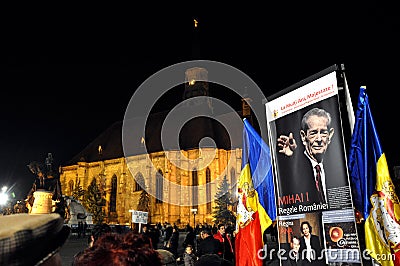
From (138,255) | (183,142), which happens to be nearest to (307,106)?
(138,255)

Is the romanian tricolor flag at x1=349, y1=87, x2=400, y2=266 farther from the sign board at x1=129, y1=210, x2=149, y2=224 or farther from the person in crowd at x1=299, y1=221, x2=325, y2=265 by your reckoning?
the sign board at x1=129, y1=210, x2=149, y2=224

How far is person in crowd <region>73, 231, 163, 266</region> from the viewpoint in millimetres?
1523

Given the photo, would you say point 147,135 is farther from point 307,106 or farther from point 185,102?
point 307,106

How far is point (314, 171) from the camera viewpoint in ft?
14.0

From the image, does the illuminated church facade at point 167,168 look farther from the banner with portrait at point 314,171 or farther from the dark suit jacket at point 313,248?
the dark suit jacket at point 313,248

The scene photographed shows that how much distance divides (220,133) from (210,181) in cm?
1122

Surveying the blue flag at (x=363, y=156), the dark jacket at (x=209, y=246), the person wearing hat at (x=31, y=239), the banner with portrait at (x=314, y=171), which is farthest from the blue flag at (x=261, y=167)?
the person wearing hat at (x=31, y=239)

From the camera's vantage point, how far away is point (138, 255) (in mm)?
1558

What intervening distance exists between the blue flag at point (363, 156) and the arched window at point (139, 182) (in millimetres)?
50886

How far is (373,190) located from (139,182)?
5221 centimetres

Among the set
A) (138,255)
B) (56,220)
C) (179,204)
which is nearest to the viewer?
(56,220)

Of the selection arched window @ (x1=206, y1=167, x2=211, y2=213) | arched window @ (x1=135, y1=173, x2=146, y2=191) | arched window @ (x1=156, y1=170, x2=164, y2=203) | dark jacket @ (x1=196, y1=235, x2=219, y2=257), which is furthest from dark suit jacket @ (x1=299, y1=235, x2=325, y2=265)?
arched window @ (x1=135, y1=173, x2=146, y2=191)

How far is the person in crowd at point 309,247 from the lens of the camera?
4.10m

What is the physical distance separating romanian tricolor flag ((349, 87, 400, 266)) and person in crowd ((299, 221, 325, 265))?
565 millimetres
